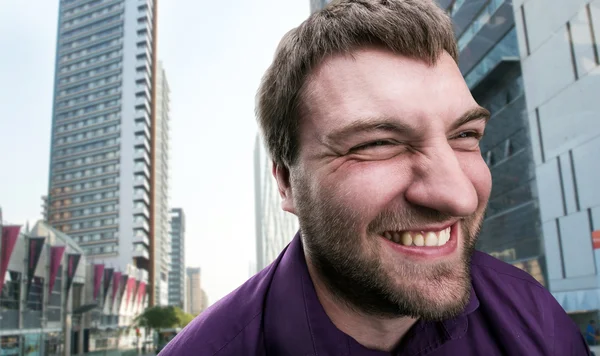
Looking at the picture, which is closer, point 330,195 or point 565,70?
point 330,195

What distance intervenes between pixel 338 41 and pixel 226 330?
68 cm

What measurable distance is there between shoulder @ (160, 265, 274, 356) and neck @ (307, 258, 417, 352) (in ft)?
0.56

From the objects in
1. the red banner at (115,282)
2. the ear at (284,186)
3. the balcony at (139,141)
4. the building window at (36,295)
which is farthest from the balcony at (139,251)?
the ear at (284,186)

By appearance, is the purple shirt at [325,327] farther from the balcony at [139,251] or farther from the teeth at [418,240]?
the balcony at [139,251]

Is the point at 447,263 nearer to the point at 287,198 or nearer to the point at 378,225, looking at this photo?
the point at 378,225

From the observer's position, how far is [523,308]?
3.75ft

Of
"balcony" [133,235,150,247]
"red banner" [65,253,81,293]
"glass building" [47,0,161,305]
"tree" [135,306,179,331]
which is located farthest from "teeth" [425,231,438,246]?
"balcony" [133,235,150,247]

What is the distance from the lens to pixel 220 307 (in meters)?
1.11

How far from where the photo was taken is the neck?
104 centimetres

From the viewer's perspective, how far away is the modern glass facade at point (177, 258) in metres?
140

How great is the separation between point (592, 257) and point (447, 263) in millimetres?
3482

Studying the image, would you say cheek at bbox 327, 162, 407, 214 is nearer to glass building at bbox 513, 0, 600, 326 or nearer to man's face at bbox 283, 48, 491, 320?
man's face at bbox 283, 48, 491, 320

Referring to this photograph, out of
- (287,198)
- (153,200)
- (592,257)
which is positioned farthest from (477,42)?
(153,200)

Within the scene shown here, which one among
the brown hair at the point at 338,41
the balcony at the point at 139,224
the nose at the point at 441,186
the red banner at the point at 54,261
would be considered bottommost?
the nose at the point at 441,186
